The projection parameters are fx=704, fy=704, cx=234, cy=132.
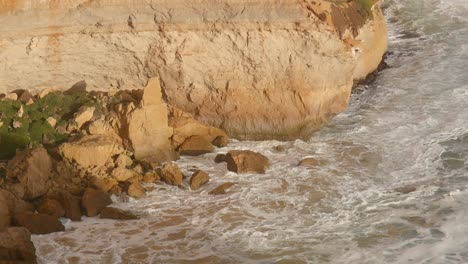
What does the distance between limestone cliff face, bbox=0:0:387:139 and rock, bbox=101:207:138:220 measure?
431 cm

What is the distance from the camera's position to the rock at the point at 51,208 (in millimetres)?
13715

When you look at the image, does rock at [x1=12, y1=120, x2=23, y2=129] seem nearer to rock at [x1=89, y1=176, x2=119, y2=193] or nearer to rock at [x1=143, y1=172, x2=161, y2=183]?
rock at [x1=89, y1=176, x2=119, y2=193]

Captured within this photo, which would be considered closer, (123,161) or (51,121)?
(123,161)

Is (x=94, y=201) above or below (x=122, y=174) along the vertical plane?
below

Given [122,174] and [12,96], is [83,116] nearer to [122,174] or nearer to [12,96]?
[12,96]

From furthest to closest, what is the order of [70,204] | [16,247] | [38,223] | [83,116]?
[83,116], [70,204], [38,223], [16,247]

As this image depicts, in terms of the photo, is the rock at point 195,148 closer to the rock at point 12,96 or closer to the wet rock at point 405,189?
the rock at point 12,96

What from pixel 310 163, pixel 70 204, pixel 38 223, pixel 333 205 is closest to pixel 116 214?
pixel 70 204

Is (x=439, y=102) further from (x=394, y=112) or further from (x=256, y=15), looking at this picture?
(x=256, y=15)

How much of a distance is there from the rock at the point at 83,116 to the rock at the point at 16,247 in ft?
16.0

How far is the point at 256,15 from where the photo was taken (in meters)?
16.6

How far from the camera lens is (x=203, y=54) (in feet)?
55.8

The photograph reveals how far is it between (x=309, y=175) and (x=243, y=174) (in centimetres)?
146

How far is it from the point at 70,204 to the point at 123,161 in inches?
75.0
